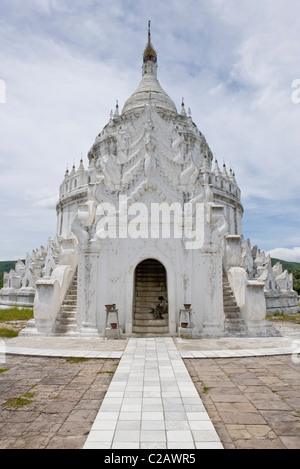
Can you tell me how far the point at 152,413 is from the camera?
14.8ft

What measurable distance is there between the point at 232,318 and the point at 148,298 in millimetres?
4050

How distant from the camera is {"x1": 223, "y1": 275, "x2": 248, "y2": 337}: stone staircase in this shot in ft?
37.1

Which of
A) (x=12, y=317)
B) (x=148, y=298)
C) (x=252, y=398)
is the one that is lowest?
(x=12, y=317)

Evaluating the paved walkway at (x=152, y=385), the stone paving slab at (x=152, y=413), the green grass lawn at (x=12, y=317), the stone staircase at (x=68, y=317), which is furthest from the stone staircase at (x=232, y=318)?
the green grass lawn at (x=12, y=317)

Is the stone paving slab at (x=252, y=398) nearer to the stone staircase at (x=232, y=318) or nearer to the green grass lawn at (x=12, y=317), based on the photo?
the stone staircase at (x=232, y=318)

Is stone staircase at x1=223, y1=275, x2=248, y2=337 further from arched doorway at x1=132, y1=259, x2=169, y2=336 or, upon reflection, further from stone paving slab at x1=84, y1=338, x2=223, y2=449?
stone paving slab at x1=84, y1=338, x2=223, y2=449

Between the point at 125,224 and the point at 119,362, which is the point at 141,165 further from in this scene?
the point at 119,362

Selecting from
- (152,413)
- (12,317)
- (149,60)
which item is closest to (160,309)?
(152,413)

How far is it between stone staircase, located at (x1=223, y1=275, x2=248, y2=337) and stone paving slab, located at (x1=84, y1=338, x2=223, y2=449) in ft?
15.3

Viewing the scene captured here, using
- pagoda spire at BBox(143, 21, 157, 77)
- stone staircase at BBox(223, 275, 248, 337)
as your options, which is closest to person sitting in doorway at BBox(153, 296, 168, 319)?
stone staircase at BBox(223, 275, 248, 337)

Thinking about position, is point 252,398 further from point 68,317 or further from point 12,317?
point 12,317

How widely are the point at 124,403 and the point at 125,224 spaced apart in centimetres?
770
